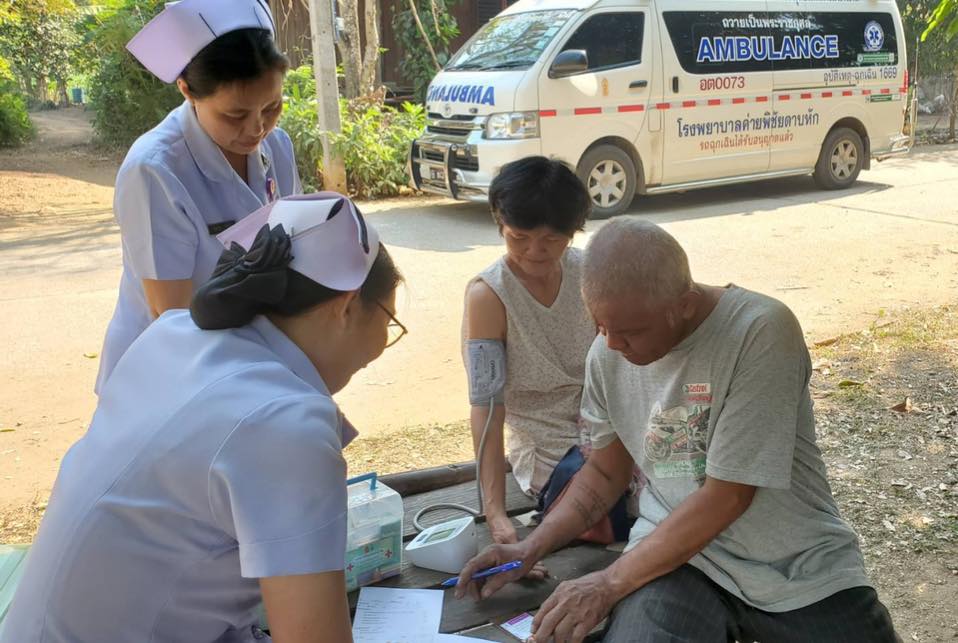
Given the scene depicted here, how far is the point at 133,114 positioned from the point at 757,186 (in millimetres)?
8797

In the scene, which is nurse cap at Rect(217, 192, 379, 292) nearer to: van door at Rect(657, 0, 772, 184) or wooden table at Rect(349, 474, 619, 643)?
wooden table at Rect(349, 474, 619, 643)

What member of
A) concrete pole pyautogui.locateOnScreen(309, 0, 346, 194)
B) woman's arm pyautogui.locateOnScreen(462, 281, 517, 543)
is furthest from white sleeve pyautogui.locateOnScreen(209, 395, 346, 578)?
concrete pole pyautogui.locateOnScreen(309, 0, 346, 194)

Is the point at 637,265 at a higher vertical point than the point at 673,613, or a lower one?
higher

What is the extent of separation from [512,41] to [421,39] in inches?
232

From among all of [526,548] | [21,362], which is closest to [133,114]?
[21,362]

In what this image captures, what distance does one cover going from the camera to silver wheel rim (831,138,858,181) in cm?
991

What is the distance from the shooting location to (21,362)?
16.8 feet

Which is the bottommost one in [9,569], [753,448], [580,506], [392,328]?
[9,569]

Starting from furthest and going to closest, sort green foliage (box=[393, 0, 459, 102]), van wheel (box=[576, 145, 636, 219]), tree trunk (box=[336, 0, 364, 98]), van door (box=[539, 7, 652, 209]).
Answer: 1. green foliage (box=[393, 0, 459, 102])
2. tree trunk (box=[336, 0, 364, 98])
3. van wheel (box=[576, 145, 636, 219])
4. van door (box=[539, 7, 652, 209])

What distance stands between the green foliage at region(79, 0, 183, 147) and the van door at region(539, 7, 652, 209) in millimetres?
6908

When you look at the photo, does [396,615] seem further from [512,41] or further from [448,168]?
[512,41]

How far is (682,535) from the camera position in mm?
1844

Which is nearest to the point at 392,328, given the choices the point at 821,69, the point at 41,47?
the point at 821,69

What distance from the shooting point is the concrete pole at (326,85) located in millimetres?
9062
